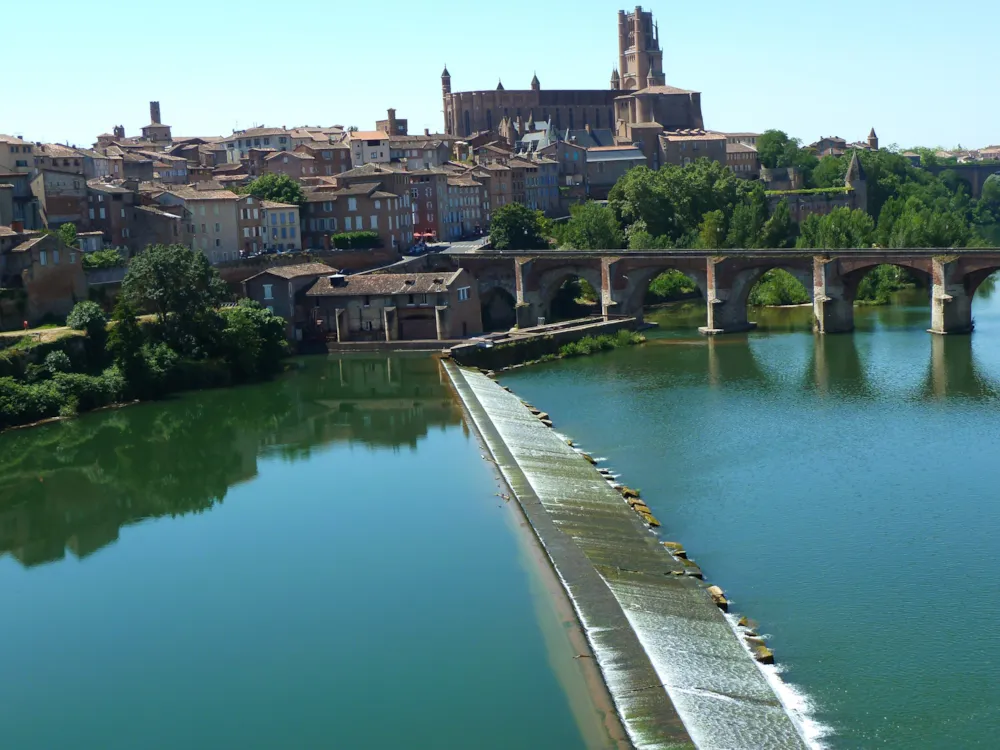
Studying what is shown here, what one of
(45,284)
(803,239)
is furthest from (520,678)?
(803,239)

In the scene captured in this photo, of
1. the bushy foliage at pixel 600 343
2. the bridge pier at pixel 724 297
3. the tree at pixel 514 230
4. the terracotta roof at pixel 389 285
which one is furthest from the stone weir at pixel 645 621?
the tree at pixel 514 230

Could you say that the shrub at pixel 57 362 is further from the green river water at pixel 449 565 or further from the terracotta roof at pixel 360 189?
the terracotta roof at pixel 360 189

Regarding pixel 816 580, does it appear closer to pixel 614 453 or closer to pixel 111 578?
pixel 614 453

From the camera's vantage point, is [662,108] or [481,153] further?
[662,108]

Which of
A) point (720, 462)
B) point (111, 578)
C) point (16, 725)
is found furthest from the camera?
point (720, 462)

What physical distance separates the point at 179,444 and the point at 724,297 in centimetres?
2116

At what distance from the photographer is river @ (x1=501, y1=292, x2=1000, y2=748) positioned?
47.9ft

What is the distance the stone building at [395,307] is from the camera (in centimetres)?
4188

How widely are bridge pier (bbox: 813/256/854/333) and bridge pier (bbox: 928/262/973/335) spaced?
2.96 m

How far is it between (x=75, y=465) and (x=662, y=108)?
6608 cm

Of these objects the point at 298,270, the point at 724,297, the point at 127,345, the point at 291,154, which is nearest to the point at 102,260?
the point at 298,270

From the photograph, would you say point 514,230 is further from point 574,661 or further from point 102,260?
point 574,661

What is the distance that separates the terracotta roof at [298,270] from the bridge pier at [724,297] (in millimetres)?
13068

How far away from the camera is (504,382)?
36.2 meters
